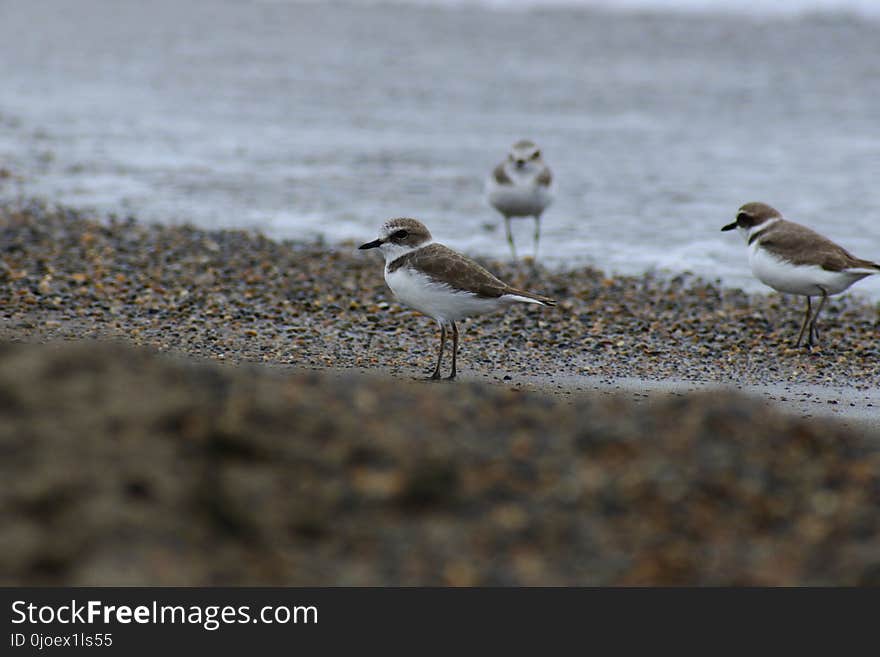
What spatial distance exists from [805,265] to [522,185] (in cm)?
348

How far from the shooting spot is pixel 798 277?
8602 mm

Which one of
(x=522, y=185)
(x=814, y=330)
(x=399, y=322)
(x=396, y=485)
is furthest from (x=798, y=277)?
(x=396, y=485)

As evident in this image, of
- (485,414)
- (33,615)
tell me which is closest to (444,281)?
(485,414)

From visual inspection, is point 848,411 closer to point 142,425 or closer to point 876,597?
point 876,597

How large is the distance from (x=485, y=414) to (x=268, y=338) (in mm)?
3556

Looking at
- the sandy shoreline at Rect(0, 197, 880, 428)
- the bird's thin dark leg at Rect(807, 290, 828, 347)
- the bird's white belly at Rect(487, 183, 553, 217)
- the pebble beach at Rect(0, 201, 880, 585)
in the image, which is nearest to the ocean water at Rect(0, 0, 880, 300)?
the bird's white belly at Rect(487, 183, 553, 217)

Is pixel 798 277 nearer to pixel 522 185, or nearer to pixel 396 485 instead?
pixel 522 185

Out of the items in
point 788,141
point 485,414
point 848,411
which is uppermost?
point 788,141

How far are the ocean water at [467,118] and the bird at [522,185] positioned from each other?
1.69 feet

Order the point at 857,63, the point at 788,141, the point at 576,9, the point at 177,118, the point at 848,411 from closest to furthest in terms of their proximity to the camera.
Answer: the point at 848,411 < the point at 788,141 < the point at 177,118 < the point at 857,63 < the point at 576,9

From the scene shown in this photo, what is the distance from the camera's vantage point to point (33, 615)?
3.71 meters

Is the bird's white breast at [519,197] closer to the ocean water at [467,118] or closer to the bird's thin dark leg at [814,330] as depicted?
the ocean water at [467,118]

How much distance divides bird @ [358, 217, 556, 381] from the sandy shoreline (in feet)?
1.63

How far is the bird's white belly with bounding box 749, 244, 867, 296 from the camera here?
8.55 metres
